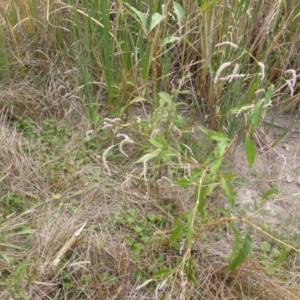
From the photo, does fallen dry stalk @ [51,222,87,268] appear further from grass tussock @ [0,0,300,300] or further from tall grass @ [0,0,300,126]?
tall grass @ [0,0,300,126]

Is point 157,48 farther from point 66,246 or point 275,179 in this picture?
point 66,246

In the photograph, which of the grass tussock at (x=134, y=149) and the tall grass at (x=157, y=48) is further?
the tall grass at (x=157, y=48)

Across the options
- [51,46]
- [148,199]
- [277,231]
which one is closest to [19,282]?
[148,199]

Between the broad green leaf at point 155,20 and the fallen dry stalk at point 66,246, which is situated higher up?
the broad green leaf at point 155,20

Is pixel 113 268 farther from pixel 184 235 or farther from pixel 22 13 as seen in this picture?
pixel 22 13

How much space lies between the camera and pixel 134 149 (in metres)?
1.90

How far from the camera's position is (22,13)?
2154mm

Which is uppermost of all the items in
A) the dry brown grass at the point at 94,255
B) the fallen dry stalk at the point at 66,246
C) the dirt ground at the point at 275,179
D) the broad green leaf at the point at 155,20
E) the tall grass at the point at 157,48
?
the broad green leaf at the point at 155,20

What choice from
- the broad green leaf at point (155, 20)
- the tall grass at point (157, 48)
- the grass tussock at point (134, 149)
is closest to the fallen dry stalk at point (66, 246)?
the grass tussock at point (134, 149)

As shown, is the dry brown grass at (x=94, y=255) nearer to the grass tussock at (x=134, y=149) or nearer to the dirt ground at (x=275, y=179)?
the grass tussock at (x=134, y=149)

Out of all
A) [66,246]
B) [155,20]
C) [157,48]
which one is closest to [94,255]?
[66,246]

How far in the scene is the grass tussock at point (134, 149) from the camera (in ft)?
4.83

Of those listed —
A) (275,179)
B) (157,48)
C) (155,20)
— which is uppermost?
(155,20)

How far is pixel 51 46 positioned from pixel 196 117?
0.72 m
